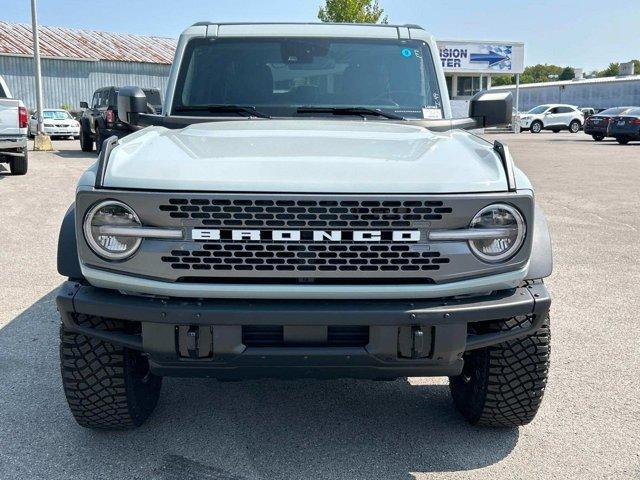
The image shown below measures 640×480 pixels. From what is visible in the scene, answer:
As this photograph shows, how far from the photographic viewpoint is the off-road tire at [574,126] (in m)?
38.9

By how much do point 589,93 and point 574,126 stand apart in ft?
70.3

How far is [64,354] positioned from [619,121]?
91.4ft

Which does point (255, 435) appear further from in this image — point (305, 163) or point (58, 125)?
point (58, 125)

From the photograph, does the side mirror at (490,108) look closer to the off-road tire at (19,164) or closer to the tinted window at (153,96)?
the off-road tire at (19,164)

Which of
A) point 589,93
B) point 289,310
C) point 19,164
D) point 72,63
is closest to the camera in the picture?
point 289,310

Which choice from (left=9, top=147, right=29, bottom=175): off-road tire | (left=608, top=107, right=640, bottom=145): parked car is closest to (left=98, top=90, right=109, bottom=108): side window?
(left=9, top=147, right=29, bottom=175): off-road tire

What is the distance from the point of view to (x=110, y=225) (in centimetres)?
266

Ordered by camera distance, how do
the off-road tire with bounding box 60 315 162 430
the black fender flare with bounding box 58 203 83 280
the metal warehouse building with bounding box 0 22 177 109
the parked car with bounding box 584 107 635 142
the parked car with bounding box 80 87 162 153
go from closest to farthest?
the black fender flare with bounding box 58 203 83 280, the off-road tire with bounding box 60 315 162 430, the parked car with bounding box 80 87 162 153, the parked car with bounding box 584 107 635 142, the metal warehouse building with bounding box 0 22 177 109

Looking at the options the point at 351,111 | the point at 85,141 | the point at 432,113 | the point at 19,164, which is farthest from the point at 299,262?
the point at 85,141

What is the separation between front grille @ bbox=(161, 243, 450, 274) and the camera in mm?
2611

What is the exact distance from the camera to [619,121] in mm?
27375

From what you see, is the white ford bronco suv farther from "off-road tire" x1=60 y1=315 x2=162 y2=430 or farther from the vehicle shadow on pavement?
the vehicle shadow on pavement

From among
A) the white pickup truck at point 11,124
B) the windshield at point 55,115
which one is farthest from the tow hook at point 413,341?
the windshield at point 55,115

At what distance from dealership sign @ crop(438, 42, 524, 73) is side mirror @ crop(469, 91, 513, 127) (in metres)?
38.9
